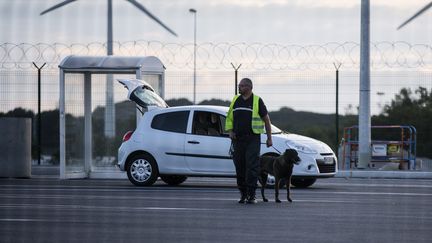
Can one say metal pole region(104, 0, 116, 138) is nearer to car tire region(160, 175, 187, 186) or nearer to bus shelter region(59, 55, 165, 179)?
bus shelter region(59, 55, 165, 179)

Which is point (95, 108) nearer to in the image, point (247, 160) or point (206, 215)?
point (247, 160)

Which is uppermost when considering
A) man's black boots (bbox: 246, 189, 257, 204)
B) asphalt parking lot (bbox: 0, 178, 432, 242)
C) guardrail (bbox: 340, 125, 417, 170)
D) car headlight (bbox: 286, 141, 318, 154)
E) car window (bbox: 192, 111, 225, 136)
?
car window (bbox: 192, 111, 225, 136)

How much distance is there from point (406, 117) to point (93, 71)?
53.8 feet

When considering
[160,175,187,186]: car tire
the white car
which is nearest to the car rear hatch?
the white car

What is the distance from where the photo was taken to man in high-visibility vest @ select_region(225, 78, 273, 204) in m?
15.1

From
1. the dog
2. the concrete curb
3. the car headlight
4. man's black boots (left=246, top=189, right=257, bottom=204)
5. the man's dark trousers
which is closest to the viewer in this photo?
man's black boots (left=246, top=189, right=257, bottom=204)

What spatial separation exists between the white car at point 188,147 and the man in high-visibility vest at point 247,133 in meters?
3.21

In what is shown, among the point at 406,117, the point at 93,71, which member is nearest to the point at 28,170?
the point at 93,71

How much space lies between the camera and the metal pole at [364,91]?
999 inches

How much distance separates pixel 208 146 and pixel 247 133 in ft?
13.1

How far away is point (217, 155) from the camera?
1909 centimetres

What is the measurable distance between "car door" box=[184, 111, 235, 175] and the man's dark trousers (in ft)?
12.1

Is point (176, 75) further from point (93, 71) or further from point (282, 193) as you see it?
point (282, 193)

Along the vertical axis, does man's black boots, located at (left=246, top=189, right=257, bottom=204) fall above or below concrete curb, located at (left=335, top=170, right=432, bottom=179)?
above
